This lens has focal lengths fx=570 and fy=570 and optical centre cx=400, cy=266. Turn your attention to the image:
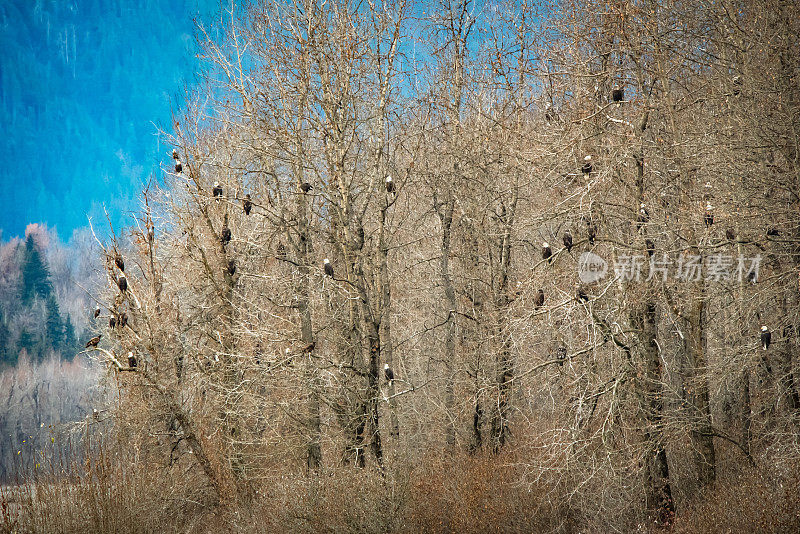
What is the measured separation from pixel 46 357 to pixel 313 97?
3266 centimetres

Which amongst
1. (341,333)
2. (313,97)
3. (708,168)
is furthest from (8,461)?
(708,168)

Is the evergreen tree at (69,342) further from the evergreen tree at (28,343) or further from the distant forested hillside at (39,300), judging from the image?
the evergreen tree at (28,343)

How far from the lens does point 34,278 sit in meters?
38.2

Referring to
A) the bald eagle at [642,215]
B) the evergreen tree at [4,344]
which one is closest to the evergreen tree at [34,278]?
the evergreen tree at [4,344]

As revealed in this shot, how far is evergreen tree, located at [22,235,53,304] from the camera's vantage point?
37.5m

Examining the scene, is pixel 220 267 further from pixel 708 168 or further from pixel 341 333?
pixel 708 168

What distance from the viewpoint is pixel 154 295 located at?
13.0m

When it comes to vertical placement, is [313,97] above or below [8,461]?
above

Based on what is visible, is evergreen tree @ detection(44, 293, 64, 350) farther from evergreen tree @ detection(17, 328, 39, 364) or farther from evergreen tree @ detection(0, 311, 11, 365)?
evergreen tree @ detection(0, 311, 11, 365)

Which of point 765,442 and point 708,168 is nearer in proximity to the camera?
point 708,168

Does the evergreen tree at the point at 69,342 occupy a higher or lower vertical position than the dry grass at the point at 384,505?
higher

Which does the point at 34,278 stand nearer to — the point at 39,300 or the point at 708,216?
the point at 39,300

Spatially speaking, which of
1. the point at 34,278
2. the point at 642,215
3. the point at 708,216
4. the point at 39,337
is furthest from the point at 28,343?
the point at 708,216

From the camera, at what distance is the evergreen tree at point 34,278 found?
3750cm
